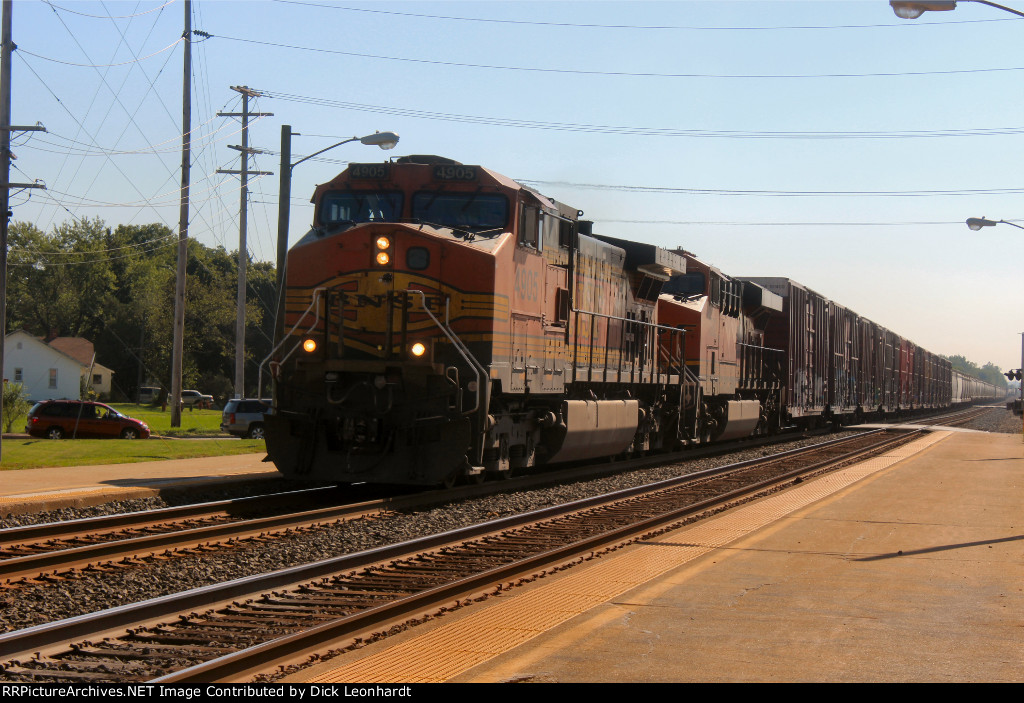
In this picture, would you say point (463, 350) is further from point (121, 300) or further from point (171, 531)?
point (121, 300)

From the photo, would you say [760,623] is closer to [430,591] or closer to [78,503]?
[430,591]

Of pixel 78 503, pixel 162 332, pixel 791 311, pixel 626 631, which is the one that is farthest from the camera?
pixel 162 332

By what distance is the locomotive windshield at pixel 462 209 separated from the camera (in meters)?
14.4

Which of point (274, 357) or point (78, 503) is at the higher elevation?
point (274, 357)

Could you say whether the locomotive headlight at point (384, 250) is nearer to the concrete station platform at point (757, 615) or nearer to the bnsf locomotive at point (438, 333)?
the bnsf locomotive at point (438, 333)

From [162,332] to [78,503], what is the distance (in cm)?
6591

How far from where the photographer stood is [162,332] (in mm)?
74938

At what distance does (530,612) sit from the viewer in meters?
7.30

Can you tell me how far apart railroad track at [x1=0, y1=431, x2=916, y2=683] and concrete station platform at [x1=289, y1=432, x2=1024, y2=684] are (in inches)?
14.4

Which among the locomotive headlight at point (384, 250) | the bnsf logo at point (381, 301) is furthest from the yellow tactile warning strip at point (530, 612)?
the locomotive headlight at point (384, 250)

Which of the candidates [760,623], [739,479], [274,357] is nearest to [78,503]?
[274,357]

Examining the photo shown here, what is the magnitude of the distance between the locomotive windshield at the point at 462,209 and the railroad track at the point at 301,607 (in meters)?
4.33

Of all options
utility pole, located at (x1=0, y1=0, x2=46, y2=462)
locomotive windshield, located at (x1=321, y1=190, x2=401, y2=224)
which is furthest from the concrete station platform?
utility pole, located at (x1=0, y1=0, x2=46, y2=462)

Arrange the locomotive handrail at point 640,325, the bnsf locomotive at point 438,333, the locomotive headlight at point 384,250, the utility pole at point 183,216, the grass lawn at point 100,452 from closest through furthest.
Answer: the bnsf locomotive at point 438,333, the locomotive headlight at point 384,250, the locomotive handrail at point 640,325, the grass lawn at point 100,452, the utility pole at point 183,216
